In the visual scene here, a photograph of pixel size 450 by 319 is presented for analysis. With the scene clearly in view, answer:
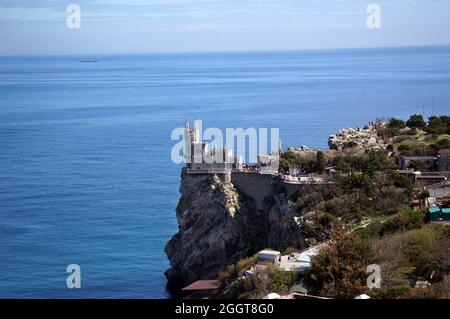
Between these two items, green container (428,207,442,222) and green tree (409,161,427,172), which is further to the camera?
green tree (409,161,427,172)

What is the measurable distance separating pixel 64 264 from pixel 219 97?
64.5m

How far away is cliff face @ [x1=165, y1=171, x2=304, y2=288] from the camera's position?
3347 centimetres

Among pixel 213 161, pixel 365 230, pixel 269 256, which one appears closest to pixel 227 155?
pixel 213 161

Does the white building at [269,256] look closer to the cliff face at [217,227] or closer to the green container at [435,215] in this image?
the green container at [435,215]

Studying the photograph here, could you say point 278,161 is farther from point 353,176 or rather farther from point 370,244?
point 370,244

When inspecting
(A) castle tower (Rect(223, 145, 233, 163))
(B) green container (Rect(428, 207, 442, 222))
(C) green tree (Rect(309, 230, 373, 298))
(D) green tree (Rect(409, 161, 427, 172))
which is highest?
(A) castle tower (Rect(223, 145, 233, 163))

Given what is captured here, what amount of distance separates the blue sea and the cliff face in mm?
1375

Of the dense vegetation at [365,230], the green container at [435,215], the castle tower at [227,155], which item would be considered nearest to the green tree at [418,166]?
the dense vegetation at [365,230]

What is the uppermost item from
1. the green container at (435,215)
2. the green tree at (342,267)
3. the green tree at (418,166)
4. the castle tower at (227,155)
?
the castle tower at (227,155)

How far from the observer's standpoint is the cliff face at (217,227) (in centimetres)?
3347

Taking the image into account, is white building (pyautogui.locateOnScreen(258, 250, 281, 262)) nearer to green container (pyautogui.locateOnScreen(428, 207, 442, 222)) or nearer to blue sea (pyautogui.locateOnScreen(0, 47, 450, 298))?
green container (pyautogui.locateOnScreen(428, 207, 442, 222))

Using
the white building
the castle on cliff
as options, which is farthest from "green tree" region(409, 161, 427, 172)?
the white building

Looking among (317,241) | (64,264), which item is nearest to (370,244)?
(317,241)

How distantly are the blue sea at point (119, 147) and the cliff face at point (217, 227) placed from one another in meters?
1.38
